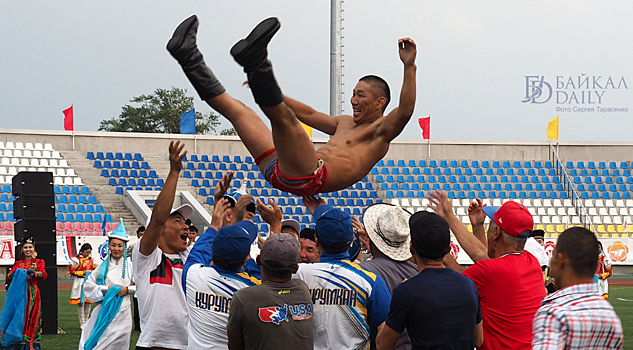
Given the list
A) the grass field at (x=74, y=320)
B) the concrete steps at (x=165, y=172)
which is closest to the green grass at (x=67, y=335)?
the grass field at (x=74, y=320)

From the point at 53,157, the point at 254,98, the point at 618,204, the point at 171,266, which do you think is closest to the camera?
the point at 254,98

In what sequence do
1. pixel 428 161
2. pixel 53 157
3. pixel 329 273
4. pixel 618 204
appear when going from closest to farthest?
pixel 329 273
pixel 53 157
pixel 618 204
pixel 428 161

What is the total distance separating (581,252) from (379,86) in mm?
3229

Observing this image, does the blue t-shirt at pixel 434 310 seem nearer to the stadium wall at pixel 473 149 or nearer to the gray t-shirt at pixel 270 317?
the gray t-shirt at pixel 270 317

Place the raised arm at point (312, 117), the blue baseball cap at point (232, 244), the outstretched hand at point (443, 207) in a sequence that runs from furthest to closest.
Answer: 1. the raised arm at point (312, 117)
2. the outstretched hand at point (443, 207)
3. the blue baseball cap at point (232, 244)

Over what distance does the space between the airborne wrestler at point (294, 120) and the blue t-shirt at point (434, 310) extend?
168 centimetres

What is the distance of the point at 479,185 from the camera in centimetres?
3253

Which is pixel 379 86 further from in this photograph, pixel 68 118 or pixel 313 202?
pixel 68 118

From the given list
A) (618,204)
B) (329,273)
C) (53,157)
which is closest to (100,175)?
(53,157)

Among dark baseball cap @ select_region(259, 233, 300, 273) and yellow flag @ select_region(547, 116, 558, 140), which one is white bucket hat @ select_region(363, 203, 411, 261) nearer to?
dark baseball cap @ select_region(259, 233, 300, 273)

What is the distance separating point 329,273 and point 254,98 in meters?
1.34

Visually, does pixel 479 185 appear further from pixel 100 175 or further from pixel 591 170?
pixel 100 175

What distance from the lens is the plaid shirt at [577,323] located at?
312 centimetres

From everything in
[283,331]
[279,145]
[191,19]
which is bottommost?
[283,331]
